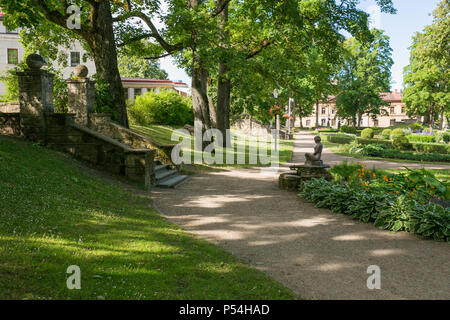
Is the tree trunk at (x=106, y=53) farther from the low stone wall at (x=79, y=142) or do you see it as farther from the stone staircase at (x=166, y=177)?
the low stone wall at (x=79, y=142)

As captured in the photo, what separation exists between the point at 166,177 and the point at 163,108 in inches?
608

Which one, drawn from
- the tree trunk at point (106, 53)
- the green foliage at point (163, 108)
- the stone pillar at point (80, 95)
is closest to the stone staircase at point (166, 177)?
the tree trunk at point (106, 53)

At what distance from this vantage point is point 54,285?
332 centimetres

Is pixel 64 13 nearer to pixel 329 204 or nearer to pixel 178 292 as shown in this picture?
pixel 329 204

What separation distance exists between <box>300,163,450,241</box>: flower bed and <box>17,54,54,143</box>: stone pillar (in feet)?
25.8

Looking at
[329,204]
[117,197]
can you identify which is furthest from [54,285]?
[329,204]

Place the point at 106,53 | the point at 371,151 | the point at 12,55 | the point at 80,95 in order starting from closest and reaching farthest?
1. the point at 80,95
2. the point at 106,53
3. the point at 371,151
4. the point at 12,55

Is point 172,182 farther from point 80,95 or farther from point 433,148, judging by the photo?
point 433,148

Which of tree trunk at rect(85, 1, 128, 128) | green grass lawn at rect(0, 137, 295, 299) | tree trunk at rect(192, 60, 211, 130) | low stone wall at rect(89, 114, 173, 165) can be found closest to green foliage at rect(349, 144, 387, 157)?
tree trunk at rect(192, 60, 211, 130)

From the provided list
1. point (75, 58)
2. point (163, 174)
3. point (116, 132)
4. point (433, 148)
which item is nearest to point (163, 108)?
point (116, 132)

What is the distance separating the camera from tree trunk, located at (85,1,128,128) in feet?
43.1

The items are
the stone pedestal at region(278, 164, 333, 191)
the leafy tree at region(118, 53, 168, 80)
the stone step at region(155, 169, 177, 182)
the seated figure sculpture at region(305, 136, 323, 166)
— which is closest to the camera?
the stone pedestal at region(278, 164, 333, 191)

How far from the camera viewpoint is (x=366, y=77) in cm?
5578

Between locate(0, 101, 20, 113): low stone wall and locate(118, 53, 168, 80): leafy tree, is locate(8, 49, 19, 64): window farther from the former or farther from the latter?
locate(0, 101, 20, 113): low stone wall
